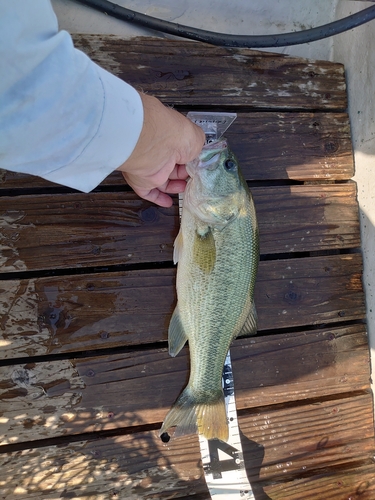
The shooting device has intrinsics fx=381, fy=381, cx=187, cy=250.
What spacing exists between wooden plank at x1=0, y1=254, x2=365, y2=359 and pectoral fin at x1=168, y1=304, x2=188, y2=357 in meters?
0.11

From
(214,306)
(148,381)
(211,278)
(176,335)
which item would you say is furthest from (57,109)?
(148,381)

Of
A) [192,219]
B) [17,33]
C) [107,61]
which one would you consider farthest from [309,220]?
[17,33]

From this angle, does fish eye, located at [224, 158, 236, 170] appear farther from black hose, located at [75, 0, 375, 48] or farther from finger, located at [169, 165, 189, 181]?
black hose, located at [75, 0, 375, 48]

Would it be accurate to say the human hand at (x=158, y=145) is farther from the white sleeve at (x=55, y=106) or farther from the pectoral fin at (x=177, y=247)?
the pectoral fin at (x=177, y=247)

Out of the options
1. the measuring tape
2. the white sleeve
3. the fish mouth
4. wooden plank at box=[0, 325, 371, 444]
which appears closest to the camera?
the white sleeve

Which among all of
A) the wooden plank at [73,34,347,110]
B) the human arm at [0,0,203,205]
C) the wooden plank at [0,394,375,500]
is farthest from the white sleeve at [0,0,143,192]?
the wooden plank at [0,394,375,500]

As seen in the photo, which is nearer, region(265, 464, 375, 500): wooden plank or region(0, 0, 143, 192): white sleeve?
region(0, 0, 143, 192): white sleeve

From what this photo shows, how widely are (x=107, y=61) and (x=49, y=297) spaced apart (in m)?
1.50

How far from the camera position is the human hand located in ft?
5.02

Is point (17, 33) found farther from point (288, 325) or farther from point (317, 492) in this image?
point (317, 492)

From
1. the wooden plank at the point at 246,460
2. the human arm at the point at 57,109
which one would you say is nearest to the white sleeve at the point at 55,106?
the human arm at the point at 57,109

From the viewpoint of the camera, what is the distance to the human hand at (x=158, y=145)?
1.53 meters

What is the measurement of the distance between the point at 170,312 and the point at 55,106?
5.15 ft

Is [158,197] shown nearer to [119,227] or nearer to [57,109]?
[119,227]
